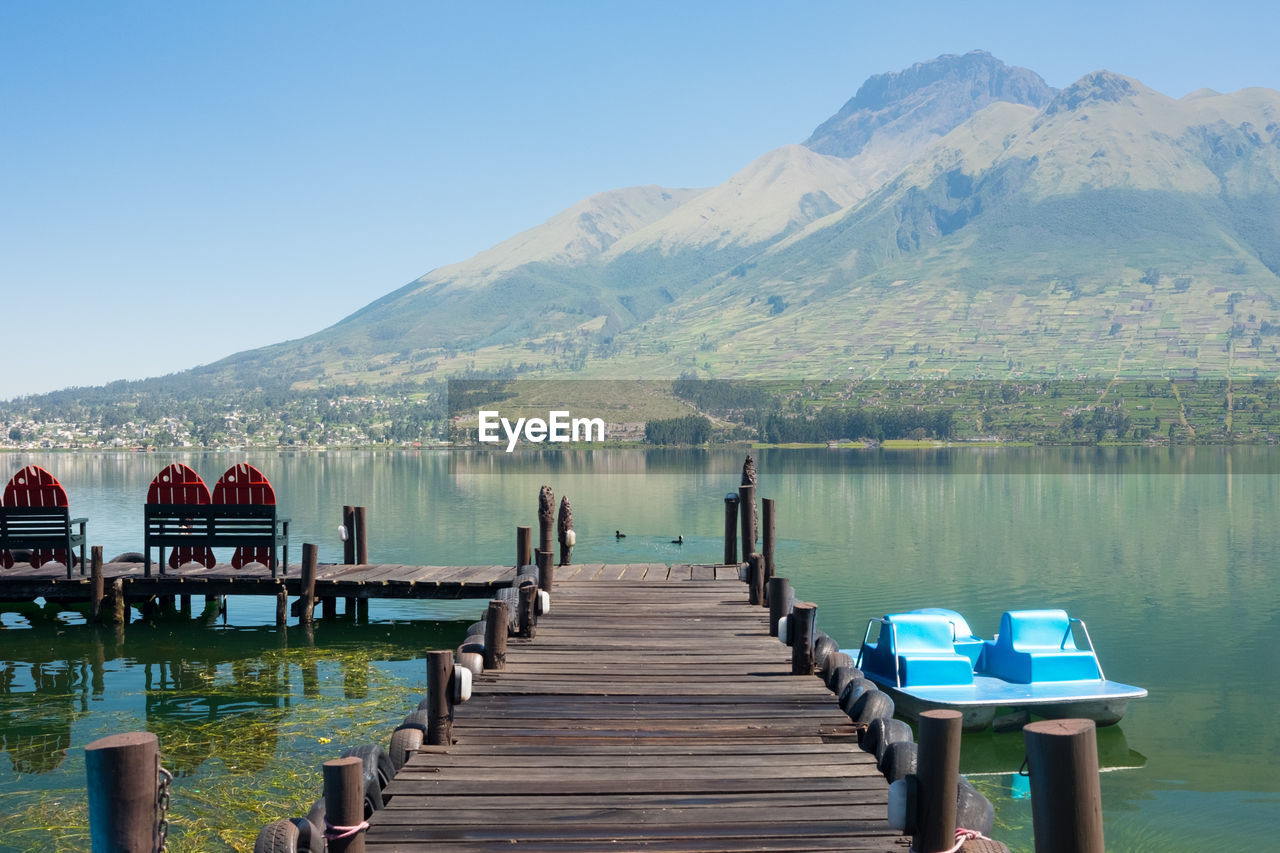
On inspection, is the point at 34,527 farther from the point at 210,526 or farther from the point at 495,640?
the point at 495,640

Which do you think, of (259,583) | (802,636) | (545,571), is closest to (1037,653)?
(802,636)

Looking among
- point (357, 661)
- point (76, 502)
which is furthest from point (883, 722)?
point (76, 502)

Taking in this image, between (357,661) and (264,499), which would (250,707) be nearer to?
(357,661)

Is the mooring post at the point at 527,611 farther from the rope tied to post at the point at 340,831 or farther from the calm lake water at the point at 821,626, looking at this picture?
the rope tied to post at the point at 340,831

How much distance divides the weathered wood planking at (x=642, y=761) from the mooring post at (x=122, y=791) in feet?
8.61

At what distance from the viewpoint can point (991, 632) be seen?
31.0 m

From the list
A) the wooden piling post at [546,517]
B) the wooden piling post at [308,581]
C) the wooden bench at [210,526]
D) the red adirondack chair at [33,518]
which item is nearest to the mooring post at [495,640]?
the wooden piling post at [546,517]

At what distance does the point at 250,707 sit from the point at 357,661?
429 cm

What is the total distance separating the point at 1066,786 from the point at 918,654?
45.2ft

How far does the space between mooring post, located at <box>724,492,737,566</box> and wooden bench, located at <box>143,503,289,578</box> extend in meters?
10.5

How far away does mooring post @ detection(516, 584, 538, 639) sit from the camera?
16906 mm

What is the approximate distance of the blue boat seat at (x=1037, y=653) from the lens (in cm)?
1881

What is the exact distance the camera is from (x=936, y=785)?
7.54 m

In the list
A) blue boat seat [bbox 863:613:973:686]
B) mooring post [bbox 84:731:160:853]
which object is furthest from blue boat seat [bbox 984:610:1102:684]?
mooring post [bbox 84:731:160:853]
